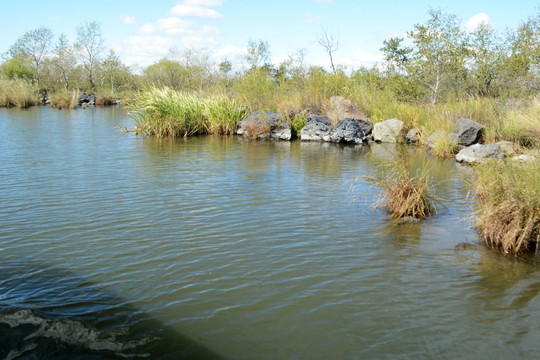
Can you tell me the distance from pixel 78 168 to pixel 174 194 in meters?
3.45

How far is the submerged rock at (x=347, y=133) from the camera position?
653 inches

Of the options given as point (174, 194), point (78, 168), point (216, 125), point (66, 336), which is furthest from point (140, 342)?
point (216, 125)

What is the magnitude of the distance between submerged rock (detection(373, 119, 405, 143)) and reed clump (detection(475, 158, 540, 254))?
33.7 ft

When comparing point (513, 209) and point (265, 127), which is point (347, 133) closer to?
point (265, 127)

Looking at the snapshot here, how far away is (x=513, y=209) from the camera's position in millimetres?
5383

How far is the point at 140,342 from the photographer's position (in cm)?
346

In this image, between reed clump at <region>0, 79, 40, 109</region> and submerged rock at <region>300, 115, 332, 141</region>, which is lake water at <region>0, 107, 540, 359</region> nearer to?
submerged rock at <region>300, 115, 332, 141</region>

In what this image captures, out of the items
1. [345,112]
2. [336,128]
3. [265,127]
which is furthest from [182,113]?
[345,112]

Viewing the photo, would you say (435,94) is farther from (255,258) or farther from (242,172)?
(255,258)

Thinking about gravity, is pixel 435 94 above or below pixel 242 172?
above

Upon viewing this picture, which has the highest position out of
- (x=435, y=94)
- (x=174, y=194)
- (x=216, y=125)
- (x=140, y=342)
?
(x=435, y=94)

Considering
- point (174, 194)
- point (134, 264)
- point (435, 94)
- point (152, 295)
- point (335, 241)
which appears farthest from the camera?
point (435, 94)

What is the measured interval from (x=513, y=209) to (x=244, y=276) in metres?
3.43

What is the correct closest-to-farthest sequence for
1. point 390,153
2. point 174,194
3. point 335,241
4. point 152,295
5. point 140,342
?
point 140,342 < point 152,295 < point 335,241 < point 174,194 < point 390,153
